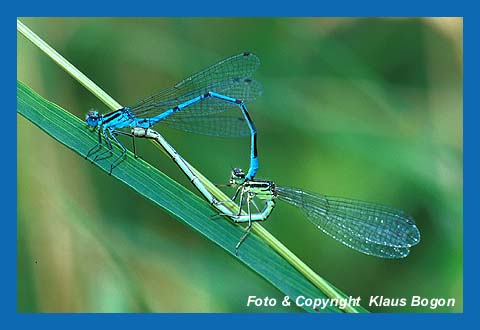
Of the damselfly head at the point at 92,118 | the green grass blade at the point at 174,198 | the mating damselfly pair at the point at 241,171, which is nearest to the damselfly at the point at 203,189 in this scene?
the mating damselfly pair at the point at 241,171

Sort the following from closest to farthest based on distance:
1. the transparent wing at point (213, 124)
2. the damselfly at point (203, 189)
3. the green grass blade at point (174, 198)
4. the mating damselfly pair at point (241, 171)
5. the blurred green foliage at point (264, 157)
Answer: the green grass blade at point (174, 198), the damselfly at point (203, 189), the mating damselfly pair at point (241, 171), the transparent wing at point (213, 124), the blurred green foliage at point (264, 157)

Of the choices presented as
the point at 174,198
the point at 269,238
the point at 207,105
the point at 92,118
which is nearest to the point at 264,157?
the point at 207,105

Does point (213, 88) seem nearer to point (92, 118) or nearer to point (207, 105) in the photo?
point (207, 105)

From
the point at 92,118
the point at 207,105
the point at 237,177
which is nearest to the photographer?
the point at 92,118

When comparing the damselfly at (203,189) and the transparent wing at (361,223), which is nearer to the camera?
the damselfly at (203,189)

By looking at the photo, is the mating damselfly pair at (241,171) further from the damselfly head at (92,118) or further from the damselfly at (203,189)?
the damselfly head at (92,118)

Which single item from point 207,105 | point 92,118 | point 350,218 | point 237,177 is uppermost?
point 207,105

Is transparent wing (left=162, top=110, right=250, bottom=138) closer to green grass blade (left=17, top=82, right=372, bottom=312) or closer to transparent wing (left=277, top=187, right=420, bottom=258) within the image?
transparent wing (left=277, top=187, right=420, bottom=258)

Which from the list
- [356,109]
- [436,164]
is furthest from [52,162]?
[436,164]
